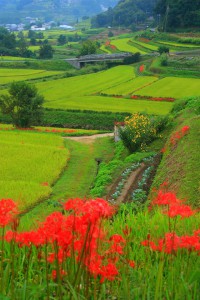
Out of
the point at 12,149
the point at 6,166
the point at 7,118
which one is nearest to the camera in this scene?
the point at 6,166

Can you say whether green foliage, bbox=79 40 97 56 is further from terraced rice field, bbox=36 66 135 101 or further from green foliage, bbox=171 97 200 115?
green foliage, bbox=171 97 200 115

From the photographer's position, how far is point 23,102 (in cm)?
3116

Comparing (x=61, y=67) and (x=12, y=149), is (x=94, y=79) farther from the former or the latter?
(x=12, y=149)

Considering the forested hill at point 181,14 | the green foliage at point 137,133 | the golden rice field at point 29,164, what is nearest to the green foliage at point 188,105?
the green foliage at point 137,133

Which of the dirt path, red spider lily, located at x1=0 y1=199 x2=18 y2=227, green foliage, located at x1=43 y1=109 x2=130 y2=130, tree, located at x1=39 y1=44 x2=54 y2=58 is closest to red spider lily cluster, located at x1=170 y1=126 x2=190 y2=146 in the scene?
the dirt path

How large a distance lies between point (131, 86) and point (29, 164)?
1118 inches

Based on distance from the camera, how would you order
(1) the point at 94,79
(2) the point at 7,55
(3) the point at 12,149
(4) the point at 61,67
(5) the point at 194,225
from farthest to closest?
(2) the point at 7,55 → (4) the point at 61,67 → (1) the point at 94,79 → (3) the point at 12,149 → (5) the point at 194,225

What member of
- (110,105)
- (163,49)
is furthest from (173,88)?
(163,49)

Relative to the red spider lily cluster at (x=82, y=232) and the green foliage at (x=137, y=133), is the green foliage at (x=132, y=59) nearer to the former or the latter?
the green foliage at (x=137, y=133)

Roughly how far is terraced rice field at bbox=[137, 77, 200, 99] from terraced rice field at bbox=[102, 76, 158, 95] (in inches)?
45.1

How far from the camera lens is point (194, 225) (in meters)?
5.84

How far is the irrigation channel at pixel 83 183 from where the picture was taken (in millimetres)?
14070

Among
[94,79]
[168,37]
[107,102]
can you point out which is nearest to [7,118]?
[107,102]

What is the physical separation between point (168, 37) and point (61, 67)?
64.1 feet
